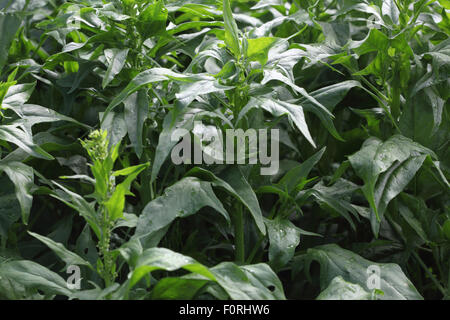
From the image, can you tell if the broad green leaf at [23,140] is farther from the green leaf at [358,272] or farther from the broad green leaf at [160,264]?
the green leaf at [358,272]

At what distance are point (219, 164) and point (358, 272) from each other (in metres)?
0.36

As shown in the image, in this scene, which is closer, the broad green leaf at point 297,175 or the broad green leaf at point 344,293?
the broad green leaf at point 344,293

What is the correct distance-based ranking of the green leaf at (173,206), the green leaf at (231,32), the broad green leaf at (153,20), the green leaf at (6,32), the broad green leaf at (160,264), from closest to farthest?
the broad green leaf at (160,264) → the green leaf at (173,206) → the green leaf at (231,32) → the broad green leaf at (153,20) → the green leaf at (6,32)

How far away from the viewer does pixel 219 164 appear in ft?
3.88

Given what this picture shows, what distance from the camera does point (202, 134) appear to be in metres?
1.07

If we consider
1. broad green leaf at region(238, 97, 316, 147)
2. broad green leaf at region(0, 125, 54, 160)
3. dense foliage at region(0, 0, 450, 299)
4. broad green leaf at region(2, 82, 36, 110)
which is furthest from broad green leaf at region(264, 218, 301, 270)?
broad green leaf at region(2, 82, 36, 110)

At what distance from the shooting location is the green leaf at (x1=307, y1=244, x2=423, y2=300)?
41.8 inches

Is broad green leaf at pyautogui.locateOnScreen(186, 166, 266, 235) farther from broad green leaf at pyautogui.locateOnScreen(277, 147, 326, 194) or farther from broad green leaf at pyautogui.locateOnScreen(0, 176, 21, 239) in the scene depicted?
broad green leaf at pyautogui.locateOnScreen(0, 176, 21, 239)

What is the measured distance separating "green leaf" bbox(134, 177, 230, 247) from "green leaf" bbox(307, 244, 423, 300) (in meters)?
0.26

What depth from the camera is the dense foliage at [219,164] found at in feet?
3.22

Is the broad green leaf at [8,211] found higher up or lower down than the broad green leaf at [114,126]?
lower down

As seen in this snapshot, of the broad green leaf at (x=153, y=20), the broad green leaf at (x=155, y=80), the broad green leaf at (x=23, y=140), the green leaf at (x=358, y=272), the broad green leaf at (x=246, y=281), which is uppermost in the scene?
the broad green leaf at (x=153, y=20)

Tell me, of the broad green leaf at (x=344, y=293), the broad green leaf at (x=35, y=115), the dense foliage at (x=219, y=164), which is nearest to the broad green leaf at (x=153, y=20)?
the dense foliage at (x=219, y=164)
